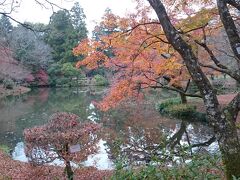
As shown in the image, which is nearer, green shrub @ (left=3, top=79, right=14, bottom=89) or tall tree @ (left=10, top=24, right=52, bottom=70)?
green shrub @ (left=3, top=79, right=14, bottom=89)

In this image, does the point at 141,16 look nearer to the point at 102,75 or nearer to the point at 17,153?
the point at 17,153

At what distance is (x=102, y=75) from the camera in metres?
51.1

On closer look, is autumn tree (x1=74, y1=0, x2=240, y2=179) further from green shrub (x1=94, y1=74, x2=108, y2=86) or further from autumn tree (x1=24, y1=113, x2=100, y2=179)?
green shrub (x1=94, y1=74, x2=108, y2=86)

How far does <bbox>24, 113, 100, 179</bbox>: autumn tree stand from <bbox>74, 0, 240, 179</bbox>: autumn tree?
86.5 inches

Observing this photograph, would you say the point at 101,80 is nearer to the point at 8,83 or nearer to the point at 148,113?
the point at 8,83

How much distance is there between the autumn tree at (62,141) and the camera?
6680 millimetres

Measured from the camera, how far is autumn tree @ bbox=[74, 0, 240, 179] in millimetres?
4273

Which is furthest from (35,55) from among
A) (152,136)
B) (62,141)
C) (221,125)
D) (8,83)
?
(221,125)

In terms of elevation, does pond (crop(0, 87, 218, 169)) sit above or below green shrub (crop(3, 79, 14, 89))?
below

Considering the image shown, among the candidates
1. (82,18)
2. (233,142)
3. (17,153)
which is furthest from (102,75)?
(233,142)

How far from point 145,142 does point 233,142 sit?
8.66 m

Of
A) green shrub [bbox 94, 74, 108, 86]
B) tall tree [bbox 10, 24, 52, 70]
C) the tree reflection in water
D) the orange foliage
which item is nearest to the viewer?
the orange foliage

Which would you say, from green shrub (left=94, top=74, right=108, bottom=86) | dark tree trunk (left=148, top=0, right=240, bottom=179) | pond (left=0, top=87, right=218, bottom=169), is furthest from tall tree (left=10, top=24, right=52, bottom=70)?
dark tree trunk (left=148, top=0, right=240, bottom=179)

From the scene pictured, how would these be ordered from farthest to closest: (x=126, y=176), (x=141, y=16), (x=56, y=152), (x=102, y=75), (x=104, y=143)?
(x=102, y=75), (x=104, y=143), (x=141, y=16), (x=56, y=152), (x=126, y=176)
